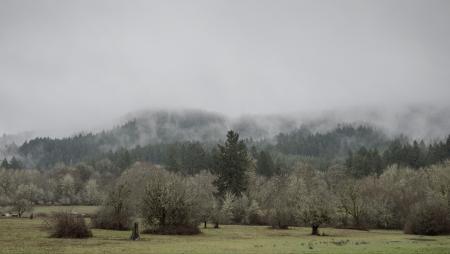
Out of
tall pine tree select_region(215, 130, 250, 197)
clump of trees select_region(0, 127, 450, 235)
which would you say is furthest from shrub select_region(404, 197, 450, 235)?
tall pine tree select_region(215, 130, 250, 197)

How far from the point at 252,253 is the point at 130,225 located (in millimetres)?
33272

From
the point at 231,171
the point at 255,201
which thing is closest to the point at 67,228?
the point at 255,201

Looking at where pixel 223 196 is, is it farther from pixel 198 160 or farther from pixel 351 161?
pixel 351 161

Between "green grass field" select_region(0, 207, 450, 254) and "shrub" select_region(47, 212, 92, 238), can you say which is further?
"shrub" select_region(47, 212, 92, 238)

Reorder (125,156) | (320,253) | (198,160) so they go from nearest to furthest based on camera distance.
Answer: (320,253)
(198,160)
(125,156)

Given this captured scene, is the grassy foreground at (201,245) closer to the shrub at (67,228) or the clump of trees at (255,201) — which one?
the shrub at (67,228)

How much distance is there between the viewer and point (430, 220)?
59438mm

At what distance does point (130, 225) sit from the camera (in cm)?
5959

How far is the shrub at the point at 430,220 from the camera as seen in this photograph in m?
59.2

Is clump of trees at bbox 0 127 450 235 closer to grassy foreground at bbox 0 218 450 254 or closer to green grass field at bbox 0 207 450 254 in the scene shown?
green grass field at bbox 0 207 450 254

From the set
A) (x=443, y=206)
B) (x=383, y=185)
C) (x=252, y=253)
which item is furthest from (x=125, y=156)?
(x=252, y=253)

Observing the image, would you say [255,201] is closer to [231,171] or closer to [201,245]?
[231,171]

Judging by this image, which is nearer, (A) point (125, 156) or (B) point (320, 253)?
(B) point (320, 253)

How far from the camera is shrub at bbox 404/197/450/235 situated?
59156 mm
